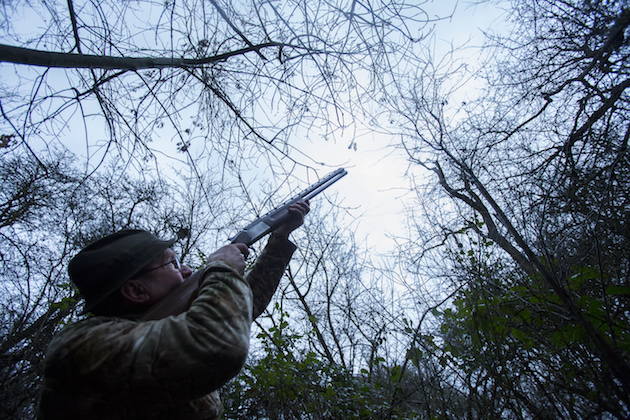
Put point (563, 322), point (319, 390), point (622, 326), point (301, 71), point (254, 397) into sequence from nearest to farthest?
1. point (622, 326)
2. point (563, 322)
3. point (301, 71)
4. point (319, 390)
5. point (254, 397)

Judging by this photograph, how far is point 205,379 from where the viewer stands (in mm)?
1002

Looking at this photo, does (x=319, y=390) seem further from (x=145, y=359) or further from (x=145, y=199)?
(x=145, y=199)

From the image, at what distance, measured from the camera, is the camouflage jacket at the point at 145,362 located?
98cm

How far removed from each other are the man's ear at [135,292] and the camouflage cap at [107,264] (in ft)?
0.18

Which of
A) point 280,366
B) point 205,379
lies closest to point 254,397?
point 280,366

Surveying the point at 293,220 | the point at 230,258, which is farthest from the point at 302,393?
the point at 230,258

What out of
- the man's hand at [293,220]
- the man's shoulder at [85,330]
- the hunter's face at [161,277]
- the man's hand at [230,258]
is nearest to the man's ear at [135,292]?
the hunter's face at [161,277]

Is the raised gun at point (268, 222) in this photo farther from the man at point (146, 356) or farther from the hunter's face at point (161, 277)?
the man at point (146, 356)

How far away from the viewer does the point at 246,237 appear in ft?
6.64

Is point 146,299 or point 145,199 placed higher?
point 145,199

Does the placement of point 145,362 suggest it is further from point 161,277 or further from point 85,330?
point 161,277

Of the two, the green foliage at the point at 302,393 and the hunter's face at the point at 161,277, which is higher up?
the green foliage at the point at 302,393

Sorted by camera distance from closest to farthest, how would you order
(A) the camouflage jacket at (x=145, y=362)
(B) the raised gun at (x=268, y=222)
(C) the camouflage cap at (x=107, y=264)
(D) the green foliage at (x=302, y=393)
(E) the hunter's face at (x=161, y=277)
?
(A) the camouflage jacket at (x=145, y=362) < (C) the camouflage cap at (x=107, y=264) < (E) the hunter's face at (x=161, y=277) < (B) the raised gun at (x=268, y=222) < (D) the green foliage at (x=302, y=393)

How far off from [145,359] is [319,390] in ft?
10.2
